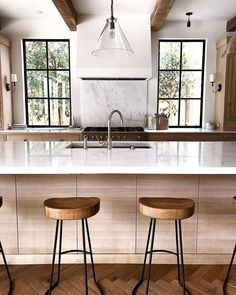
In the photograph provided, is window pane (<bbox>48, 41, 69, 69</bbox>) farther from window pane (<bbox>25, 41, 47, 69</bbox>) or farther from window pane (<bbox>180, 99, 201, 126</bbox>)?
window pane (<bbox>180, 99, 201, 126</bbox>)

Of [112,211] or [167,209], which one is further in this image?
[112,211]

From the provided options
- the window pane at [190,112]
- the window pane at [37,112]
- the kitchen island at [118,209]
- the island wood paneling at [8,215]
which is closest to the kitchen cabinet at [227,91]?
the window pane at [190,112]

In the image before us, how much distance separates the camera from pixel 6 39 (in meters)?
4.90

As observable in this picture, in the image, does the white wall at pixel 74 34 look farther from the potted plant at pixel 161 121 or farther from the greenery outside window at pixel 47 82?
the potted plant at pixel 161 121

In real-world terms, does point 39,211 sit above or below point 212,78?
below

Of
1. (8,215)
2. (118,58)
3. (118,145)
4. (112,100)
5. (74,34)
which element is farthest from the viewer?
(112,100)

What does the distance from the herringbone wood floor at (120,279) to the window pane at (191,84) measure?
3675 millimetres

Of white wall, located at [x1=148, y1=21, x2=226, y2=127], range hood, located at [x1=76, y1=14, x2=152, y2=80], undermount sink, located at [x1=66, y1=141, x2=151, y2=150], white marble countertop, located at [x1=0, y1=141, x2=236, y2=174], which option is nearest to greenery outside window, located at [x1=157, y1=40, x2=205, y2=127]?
white wall, located at [x1=148, y1=21, x2=226, y2=127]

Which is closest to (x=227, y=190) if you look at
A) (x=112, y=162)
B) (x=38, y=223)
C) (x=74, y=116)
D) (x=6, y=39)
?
(x=112, y=162)

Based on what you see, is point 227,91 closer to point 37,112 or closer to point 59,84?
point 59,84

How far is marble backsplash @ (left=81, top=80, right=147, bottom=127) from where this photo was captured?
5242 mm

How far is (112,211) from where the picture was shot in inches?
93.4

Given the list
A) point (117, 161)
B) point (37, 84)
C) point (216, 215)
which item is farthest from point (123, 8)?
point (216, 215)

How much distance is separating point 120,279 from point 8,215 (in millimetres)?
1047
